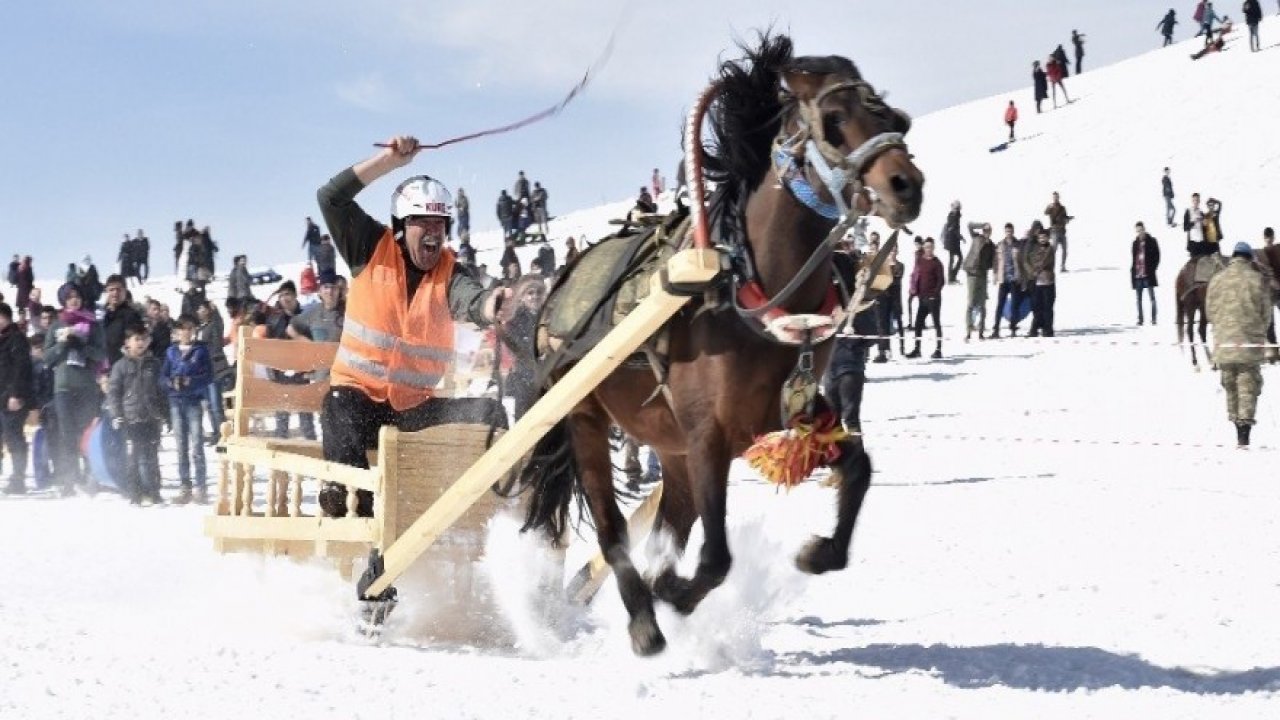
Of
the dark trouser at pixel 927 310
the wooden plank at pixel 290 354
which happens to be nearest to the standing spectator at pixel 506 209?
the dark trouser at pixel 927 310

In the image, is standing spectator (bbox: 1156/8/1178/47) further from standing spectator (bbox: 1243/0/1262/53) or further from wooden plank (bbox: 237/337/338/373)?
wooden plank (bbox: 237/337/338/373)

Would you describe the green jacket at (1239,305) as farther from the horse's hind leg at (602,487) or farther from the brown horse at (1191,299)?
the horse's hind leg at (602,487)

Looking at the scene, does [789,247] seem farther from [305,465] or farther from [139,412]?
[139,412]

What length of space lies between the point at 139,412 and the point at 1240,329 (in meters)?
10.0

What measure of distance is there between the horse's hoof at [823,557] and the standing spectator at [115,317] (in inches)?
431

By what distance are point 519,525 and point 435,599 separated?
492 millimetres

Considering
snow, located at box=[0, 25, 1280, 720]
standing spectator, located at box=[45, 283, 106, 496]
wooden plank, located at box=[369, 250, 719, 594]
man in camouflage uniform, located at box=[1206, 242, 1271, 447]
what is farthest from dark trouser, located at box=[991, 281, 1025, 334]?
wooden plank, located at box=[369, 250, 719, 594]

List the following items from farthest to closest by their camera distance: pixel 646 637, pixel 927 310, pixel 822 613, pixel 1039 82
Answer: pixel 1039 82
pixel 927 310
pixel 822 613
pixel 646 637

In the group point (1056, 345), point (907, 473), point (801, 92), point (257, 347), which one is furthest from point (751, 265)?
point (1056, 345)

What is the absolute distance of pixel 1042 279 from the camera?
904 inches

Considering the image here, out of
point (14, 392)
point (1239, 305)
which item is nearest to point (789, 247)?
point (1239, 305)

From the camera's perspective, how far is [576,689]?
5.17 meters

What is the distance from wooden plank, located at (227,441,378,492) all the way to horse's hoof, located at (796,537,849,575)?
71.6 inches

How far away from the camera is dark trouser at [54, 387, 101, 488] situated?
15227 millimetres
